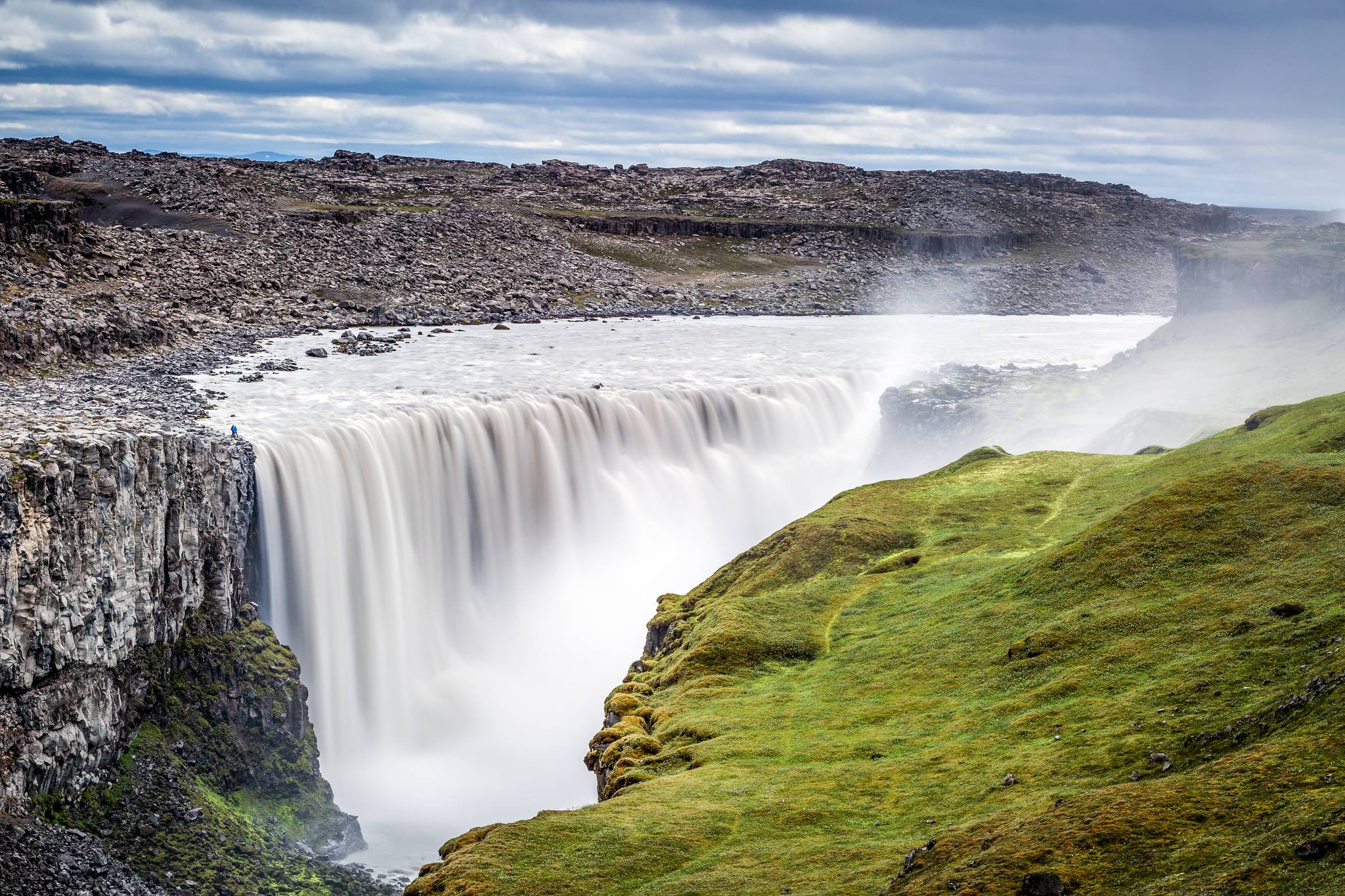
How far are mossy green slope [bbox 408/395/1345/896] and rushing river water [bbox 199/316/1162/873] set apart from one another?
1306cm

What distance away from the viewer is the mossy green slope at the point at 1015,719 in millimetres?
14578

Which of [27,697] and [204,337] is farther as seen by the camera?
[204,337]

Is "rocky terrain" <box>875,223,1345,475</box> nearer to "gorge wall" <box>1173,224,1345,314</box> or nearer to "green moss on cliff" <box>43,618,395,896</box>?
"gorge wall" <box>1173,224,1345,314</box>

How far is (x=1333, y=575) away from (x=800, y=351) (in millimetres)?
79344

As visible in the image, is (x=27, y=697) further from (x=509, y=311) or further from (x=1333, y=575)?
(x=509, y=311)

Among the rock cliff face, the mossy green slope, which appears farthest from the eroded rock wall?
the mossy green slope

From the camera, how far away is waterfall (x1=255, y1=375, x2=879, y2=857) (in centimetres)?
4531

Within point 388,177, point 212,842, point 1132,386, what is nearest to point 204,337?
point 212,842

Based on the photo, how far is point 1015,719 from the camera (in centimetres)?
2219

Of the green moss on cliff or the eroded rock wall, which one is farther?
the green moss on cliff

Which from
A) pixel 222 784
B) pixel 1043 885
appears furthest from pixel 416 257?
pixel 1043 885

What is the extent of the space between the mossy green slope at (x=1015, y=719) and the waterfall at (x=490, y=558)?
1337cm

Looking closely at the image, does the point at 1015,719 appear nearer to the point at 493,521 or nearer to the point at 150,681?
the point at 150,681

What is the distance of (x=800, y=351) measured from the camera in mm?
100438
